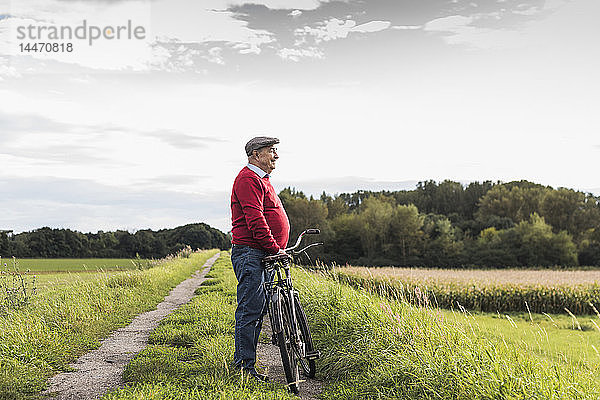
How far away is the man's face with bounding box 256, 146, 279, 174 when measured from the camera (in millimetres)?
5328

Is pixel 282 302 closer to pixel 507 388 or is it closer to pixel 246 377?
pixel 246 377

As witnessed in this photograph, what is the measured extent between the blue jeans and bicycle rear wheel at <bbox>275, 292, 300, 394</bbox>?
24 cm

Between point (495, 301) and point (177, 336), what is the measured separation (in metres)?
16.6

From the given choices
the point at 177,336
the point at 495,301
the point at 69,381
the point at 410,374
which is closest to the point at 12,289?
the point at 177,336

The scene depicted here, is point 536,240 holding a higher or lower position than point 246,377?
lower

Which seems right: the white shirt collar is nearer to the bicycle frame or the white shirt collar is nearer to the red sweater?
the red sweater

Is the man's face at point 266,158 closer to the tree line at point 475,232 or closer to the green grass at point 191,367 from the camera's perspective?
the green grass at point 191,367

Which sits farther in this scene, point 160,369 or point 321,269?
point 321,269

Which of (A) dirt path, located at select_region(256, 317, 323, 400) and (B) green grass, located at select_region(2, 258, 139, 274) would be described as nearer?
(A) dirt path, located at select_region(256, 317, 323, 400)

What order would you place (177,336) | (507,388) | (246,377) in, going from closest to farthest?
(507,388), (246,377), (177,336)

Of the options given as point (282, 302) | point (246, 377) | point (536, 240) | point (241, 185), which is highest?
point (241, 185)

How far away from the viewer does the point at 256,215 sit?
16.6 feet

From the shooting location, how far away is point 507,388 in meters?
3.79

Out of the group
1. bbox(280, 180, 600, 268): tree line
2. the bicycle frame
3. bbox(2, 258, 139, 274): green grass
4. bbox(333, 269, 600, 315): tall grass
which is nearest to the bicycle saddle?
the bicycle frame
